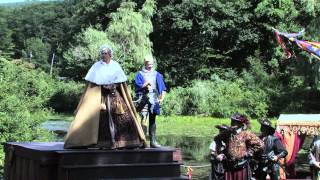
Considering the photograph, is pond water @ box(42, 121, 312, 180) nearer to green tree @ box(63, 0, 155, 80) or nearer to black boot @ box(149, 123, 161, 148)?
black boot @ box(149, 123, 161, 148)

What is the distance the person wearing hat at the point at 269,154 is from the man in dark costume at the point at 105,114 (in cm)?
199

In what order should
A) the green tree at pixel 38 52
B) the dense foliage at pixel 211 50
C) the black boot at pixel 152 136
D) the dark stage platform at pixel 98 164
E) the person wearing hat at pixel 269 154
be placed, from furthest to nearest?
the green tree at pixel 38 52, the dense foliage at pixel 211 50, the person wearing hat at pixel 269 154, the black boot at pixel 152 136, the dark stage platform at pixel 98 164

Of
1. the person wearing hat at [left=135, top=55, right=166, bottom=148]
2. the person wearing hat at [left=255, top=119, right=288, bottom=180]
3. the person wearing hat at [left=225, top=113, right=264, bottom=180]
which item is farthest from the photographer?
the person wearing hat at [left=255, top=119, right=288, bottom=180]

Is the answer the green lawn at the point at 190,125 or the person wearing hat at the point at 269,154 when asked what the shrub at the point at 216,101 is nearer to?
the green lawn at the point at 190,125

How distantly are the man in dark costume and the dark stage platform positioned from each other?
0.79 ft

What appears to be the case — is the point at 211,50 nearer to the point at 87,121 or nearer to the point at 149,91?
the point at 149,91

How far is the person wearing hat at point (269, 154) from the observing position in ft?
27.6

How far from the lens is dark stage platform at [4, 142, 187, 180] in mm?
6902

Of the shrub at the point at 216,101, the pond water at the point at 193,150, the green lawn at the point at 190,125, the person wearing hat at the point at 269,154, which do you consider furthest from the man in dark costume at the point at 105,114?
the shrub at the point at 216,101

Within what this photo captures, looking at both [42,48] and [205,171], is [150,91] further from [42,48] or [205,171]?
[42,48]

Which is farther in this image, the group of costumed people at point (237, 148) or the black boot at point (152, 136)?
the black boot at point (152, 136)

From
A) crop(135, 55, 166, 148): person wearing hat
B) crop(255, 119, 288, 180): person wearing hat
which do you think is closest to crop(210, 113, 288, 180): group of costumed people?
crop(255, 119, 288, 180): person wearing hat

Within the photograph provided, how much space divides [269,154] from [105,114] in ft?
8.75

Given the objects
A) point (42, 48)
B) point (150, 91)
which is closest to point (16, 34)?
point (42, 48)
